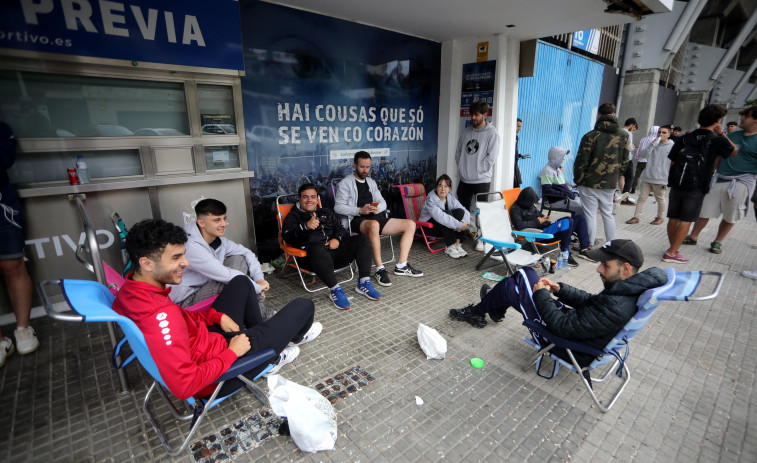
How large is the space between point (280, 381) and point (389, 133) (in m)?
4.94

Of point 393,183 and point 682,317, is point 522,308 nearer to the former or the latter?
point 682,317

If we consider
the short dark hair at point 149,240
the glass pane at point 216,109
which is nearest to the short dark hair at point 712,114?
the glass pane at point 216,109

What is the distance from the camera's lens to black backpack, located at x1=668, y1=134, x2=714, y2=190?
4.92 metres

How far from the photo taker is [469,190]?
20.1 ft

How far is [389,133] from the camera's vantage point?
6.32 meters

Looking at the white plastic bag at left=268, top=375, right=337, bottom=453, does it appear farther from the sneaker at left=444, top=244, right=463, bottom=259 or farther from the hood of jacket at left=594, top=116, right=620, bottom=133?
the hood of jacket at left=594, top=116, right=620, bottom=133

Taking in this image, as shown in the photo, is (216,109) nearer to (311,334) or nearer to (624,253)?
(311,334)

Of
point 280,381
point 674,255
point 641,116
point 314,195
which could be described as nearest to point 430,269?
point 314,195

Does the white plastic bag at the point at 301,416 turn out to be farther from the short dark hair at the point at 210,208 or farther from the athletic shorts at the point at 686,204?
the athletic shorts at the point at 686,204

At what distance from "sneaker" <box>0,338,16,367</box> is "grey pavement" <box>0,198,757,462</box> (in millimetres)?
75

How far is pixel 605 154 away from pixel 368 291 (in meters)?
4.03

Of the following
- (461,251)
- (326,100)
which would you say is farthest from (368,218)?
(326,100)

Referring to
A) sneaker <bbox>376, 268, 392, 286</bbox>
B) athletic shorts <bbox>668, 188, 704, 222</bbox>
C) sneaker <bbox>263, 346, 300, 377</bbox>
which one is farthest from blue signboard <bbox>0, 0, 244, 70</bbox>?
athletic shorts <bbox>668, 188, 704, 222</bbox>

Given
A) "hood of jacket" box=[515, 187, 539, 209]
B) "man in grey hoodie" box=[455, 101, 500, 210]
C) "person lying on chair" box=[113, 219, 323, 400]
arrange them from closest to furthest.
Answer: "person lying on chair" box=[113, 219, 323, 400] → "hood of jacket" box=[515, 187, 539, 209] → "man in grey hoodie" box=[455, 101, 500, 210]
